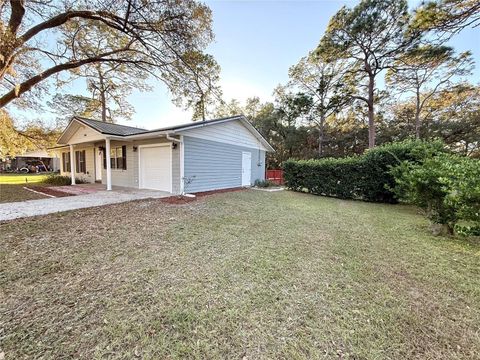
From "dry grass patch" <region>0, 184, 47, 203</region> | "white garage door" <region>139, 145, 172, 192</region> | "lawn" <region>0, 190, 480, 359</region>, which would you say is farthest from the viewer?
"white garage door" <region>139, 145, 172, 192</region>

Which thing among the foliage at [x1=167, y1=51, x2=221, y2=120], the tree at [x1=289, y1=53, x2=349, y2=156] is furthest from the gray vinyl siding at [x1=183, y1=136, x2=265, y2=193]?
the tree at [x1=289, y1=53, x2=349, y2=156]

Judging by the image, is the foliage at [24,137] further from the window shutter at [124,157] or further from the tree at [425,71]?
the tree at [425,71]

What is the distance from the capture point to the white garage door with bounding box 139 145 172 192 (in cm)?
905

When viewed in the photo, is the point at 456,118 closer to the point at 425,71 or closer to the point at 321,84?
the point at 425,71

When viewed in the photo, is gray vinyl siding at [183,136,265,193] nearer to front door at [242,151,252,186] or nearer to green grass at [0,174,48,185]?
front door at [242,151,252,186]

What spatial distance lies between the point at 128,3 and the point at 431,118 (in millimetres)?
25570

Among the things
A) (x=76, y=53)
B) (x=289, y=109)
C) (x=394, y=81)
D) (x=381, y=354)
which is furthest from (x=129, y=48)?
(x=394, y=81)

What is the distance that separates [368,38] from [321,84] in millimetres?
5714

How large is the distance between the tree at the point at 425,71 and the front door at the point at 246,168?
41.9ft

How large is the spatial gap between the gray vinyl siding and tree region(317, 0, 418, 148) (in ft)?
34.9

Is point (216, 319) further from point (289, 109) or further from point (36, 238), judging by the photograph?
point (289, 109)

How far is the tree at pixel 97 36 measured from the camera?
22.8 feet

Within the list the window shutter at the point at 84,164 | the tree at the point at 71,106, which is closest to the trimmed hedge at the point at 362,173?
the window shutter at the point at 84,164

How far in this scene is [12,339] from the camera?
175 cm
